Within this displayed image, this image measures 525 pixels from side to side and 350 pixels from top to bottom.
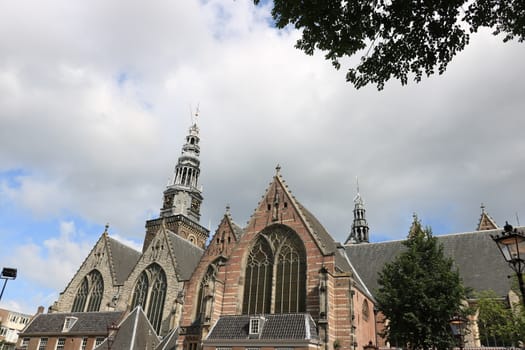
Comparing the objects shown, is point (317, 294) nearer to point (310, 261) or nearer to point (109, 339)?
point (310, 261)

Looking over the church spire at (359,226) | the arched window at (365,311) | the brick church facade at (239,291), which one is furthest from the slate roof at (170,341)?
the church spire at (359,226)

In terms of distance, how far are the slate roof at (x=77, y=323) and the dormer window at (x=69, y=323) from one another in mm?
258

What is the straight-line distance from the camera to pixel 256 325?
24.6m

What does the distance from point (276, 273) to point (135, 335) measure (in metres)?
12.3

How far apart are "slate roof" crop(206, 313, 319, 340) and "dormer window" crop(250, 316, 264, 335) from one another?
247mm

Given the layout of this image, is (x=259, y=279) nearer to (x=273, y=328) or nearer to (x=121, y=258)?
(x=273, y=328)

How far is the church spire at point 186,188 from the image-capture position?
55.2 m

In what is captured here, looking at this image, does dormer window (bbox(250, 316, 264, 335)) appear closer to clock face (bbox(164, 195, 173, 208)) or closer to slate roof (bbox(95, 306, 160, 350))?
slate roof (bbox(95, 306, 160, 350))

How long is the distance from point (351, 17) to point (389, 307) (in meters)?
19.8

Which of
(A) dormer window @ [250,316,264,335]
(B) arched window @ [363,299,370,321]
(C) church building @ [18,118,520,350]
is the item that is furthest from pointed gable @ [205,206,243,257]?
(B) arched window @ [363,299,370,321]

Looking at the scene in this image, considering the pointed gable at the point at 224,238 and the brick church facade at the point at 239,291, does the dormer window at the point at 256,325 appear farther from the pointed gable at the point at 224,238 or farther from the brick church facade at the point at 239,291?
the pointed gable at the point at 224,238

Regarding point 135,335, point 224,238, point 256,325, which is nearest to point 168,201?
point 224,238

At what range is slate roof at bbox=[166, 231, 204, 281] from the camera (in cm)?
3744

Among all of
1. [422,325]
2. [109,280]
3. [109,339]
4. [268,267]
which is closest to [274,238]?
[268,267]
